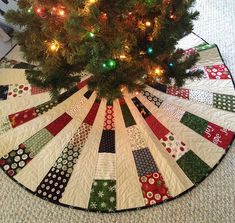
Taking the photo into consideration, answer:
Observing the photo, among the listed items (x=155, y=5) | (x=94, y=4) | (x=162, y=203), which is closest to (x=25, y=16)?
(x=94, y=4)

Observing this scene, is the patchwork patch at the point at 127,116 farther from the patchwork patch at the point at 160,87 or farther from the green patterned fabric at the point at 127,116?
the patchwork patch at the point at 160,87

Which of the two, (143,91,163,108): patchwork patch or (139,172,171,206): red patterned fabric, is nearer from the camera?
(139,172,171,206): red patterned fabric

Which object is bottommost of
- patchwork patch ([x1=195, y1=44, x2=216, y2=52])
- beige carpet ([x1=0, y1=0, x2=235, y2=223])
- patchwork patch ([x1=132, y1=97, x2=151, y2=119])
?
beige carpet ([x1=0, y1=0, x2=235, y2=223])

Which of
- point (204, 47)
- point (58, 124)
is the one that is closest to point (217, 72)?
point (204, 47)

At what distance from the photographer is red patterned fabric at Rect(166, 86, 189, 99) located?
4.52 feet

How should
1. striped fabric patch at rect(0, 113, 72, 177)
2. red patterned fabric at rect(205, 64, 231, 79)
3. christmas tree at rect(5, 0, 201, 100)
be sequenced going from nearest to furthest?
christmas tree at rect(5, 0, 201, 100) < striped fabric patch at rect(0, 113, 72, 177) < red patterned fabric at rect(205, 64, 231, 79)

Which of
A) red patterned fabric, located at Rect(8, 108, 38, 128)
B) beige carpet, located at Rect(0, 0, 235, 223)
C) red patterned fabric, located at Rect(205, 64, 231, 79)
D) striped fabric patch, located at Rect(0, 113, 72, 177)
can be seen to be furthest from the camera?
red patterned fabric, located at Rect(205, 64, 231, 79)

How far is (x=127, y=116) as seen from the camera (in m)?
1.31

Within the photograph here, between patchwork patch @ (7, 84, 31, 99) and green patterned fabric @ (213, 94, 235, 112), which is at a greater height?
patchwork patch @ (7, 84, 31, 99)

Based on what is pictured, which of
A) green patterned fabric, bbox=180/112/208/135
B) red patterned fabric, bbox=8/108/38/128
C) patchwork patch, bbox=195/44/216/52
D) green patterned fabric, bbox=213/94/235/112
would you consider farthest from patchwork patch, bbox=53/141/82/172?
patchwork patch, bbox=195/44/216/52

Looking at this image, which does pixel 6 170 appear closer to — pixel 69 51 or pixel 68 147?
pixel 68 147

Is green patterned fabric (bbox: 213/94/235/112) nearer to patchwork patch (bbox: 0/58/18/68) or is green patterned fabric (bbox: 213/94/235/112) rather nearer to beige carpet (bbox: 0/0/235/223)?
beige carpet (bbox: 0/0/235/223)

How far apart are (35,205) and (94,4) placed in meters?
0.73

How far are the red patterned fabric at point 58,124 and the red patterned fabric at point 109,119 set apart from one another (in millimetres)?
152
